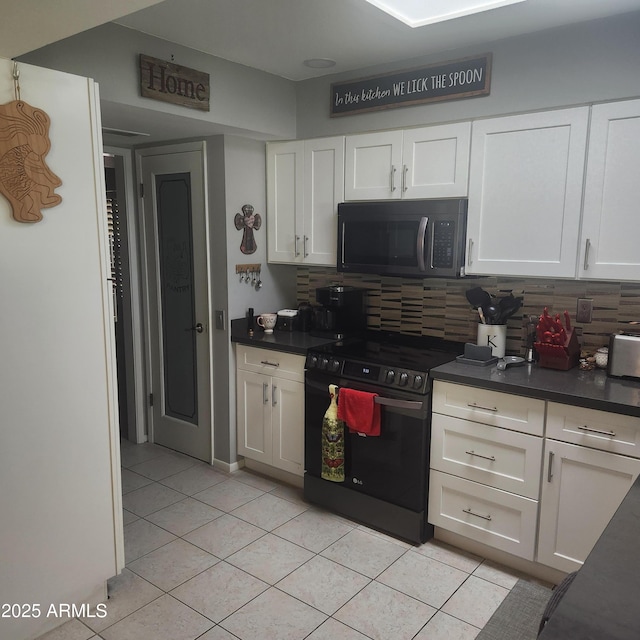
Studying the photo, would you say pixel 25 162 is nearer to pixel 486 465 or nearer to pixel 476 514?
pixel 486 465

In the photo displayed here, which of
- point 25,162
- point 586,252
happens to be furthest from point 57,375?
point 586,252

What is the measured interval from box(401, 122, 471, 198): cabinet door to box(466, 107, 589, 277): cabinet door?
64 mm

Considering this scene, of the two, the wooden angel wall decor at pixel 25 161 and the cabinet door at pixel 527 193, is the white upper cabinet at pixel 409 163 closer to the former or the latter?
the cabinet door at pixel 527 193

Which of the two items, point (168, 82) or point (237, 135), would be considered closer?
point (168, 82)

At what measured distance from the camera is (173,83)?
273 cm

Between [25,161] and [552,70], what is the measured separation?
229 cm

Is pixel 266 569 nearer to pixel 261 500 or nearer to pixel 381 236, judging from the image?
pixel 261 500

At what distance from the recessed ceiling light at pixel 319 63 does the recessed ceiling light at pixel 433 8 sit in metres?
0.68

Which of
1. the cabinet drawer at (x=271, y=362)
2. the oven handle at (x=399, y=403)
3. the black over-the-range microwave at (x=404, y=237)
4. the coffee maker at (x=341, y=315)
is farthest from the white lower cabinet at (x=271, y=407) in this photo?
the black over-the-range microwave at (x=404, y=237)

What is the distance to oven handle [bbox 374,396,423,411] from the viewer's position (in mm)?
2705

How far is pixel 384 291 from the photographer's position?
3592mm

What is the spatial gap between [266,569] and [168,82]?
2.41m

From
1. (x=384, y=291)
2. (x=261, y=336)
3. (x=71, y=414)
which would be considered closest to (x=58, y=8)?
(x=71, y=414)

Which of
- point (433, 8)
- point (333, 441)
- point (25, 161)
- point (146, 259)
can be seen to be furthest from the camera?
point (146, 259)
